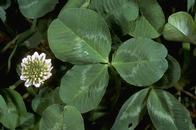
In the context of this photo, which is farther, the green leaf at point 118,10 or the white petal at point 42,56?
the white petal at point 42,56

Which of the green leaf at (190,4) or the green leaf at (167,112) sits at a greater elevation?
the green leaf at (190,4)

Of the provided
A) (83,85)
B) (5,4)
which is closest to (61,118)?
(83,85)

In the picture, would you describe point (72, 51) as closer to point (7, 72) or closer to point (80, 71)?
point (80, 71)

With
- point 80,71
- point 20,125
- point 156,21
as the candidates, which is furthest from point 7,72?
point 156,21

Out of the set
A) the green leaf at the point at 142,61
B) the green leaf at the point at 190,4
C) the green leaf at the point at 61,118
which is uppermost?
the green leaf at the point at 190,4

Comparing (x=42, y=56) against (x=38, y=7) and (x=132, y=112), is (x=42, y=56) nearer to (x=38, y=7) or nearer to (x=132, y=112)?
(x=38, y=7)

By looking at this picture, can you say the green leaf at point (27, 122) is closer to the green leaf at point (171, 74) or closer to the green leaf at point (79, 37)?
the green leaf at point (79, 37)

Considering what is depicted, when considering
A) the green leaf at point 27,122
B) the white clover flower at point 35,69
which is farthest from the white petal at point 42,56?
the green leaf at point 27,122
